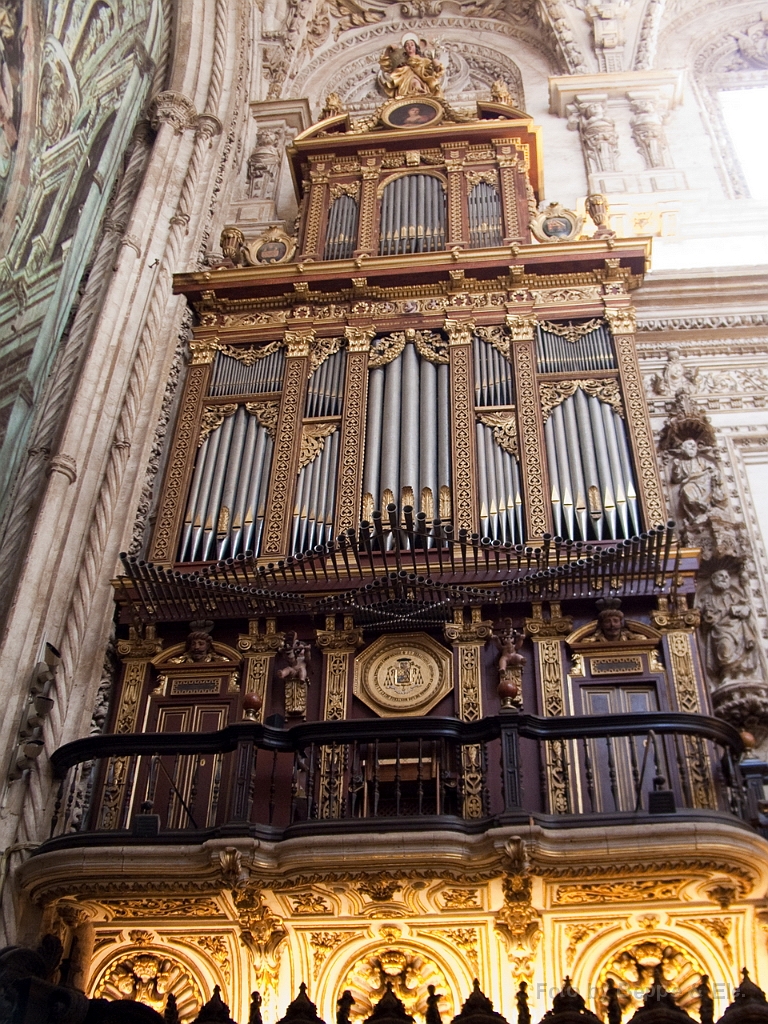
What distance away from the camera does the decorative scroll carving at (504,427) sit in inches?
478

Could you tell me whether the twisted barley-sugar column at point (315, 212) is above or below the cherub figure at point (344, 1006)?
above

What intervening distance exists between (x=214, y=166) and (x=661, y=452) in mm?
7539

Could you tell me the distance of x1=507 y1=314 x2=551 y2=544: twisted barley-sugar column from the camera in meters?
11.4

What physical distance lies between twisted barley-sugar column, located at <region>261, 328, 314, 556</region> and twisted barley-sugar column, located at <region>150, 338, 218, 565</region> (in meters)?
0.88

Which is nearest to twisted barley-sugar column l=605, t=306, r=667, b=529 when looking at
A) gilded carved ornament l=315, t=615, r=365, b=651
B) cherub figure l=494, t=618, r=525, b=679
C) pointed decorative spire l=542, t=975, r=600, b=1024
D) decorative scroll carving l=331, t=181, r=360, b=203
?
cherub figure l=494, t=618, r=525, b=679

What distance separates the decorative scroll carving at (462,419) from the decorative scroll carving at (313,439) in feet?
4.29

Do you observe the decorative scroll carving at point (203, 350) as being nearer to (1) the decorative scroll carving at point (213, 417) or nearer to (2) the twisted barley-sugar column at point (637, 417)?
(1) the decorative scroll carving at point (213, 417)

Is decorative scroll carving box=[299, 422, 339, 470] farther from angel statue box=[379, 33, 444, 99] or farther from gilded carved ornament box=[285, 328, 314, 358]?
angel statue box=[379, 33, 444, 99]

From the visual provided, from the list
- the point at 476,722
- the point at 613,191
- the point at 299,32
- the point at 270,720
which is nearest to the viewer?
the point at 476,722

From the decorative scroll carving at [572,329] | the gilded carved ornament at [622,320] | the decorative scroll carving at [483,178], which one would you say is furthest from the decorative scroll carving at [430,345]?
the decorative scroll carving at [483,178]

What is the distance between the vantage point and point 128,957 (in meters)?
9.80

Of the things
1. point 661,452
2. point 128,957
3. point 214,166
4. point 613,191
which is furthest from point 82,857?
point 613,191

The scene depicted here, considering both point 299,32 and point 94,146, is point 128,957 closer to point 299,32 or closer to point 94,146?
point 94,146

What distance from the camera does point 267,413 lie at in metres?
12.9
